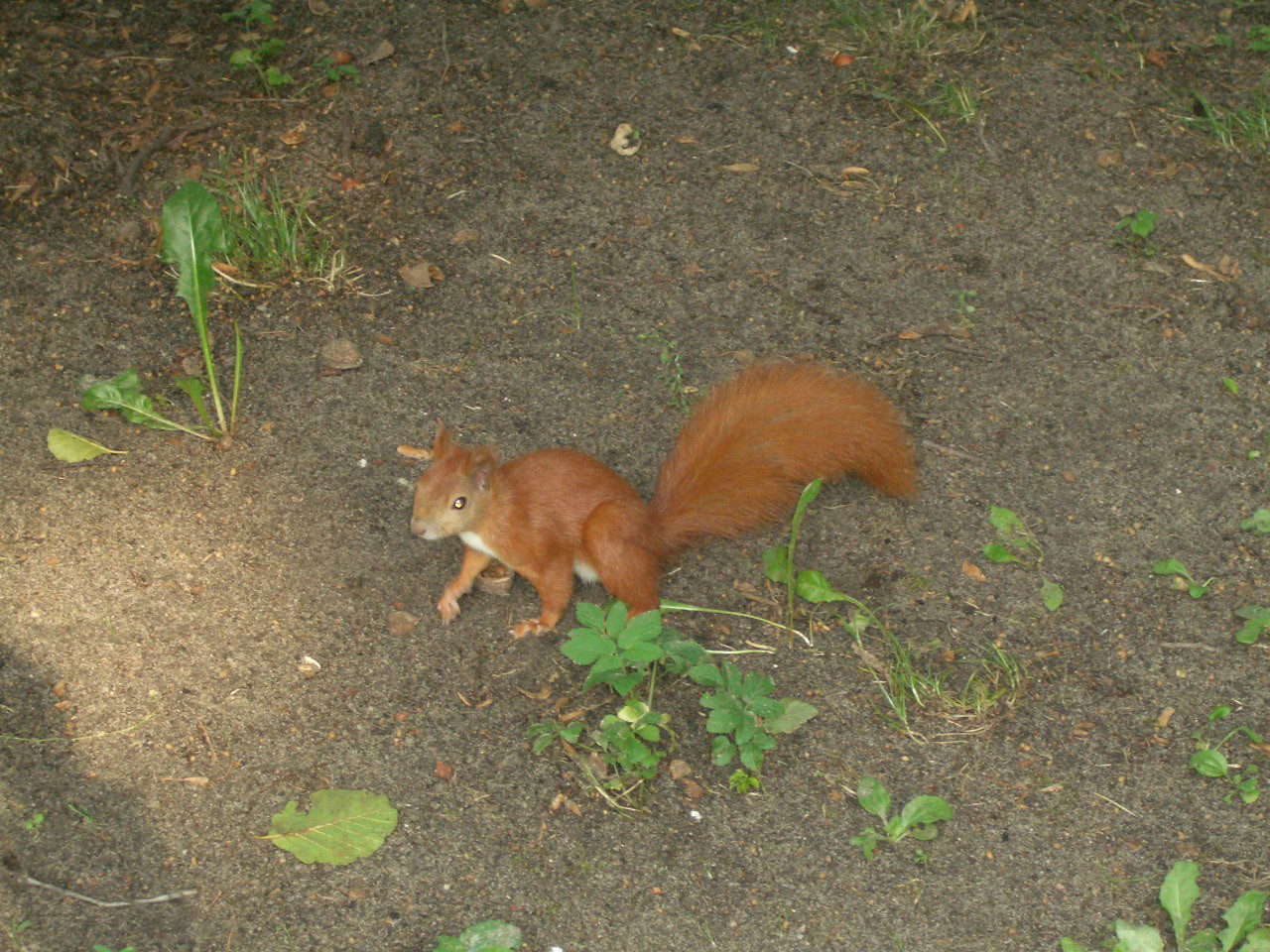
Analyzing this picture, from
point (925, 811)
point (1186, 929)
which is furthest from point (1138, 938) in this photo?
point (925, 811)

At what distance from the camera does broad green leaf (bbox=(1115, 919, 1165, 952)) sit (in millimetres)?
2445

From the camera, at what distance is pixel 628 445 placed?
3.41 m

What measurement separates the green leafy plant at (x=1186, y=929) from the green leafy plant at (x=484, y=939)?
1030mm

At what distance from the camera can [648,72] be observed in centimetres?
445

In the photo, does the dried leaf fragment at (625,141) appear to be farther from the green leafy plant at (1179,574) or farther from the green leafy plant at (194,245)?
the green leafy plant at (1179,574)

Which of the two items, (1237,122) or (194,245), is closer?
(194,245)

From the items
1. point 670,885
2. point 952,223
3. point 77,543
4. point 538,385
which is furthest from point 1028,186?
point 77,543

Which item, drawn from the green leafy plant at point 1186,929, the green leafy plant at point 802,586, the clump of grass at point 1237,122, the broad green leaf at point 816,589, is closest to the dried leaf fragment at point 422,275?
the green leafy plant at point 802,586

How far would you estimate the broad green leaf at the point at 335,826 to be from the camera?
2.59 meters

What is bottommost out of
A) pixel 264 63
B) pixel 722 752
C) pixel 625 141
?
pixel 722 752

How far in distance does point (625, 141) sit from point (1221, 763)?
2543 millimetres

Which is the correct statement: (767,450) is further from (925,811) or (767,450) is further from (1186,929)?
(1186,929)

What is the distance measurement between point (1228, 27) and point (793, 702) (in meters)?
3.35

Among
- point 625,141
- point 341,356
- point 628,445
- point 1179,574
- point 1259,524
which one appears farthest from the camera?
point 625,141
